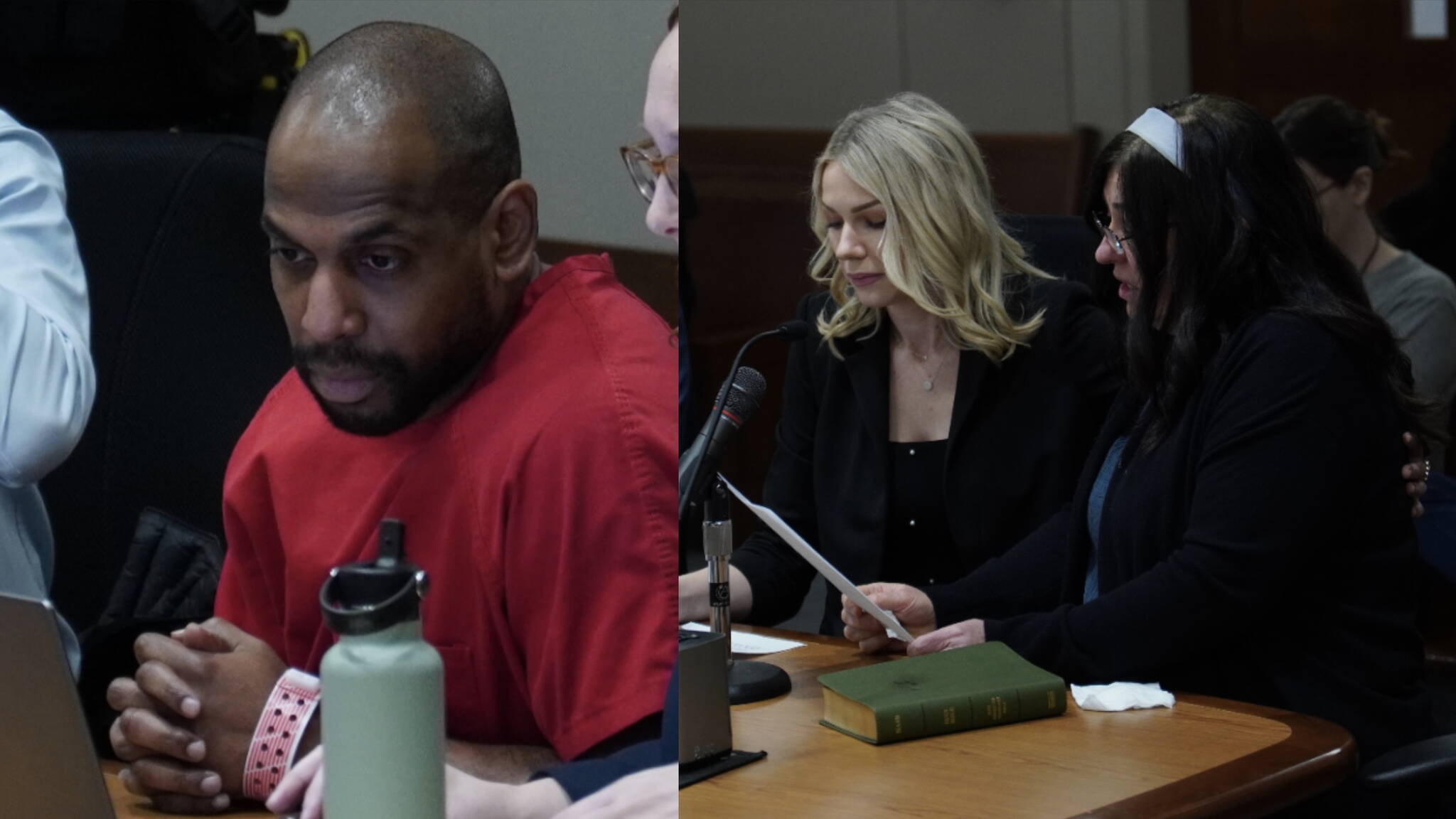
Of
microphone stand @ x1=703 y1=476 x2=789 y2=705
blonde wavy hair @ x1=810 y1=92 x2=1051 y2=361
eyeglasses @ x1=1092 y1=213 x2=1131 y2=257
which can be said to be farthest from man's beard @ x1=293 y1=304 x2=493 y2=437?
blonde wavy hair @ x1=810 y1=92 x2=1051 y2=361

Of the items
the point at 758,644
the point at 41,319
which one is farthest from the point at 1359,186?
the point at 41,319

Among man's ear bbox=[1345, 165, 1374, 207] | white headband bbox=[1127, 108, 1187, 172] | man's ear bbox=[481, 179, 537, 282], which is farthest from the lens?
man's ear bbox=[1345, 165, 1374, 207]

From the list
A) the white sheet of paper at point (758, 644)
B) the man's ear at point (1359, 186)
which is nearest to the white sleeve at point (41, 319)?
the white sheet of paper at point (758, 644)

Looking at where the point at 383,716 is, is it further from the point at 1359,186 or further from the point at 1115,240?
the point at 1359,186

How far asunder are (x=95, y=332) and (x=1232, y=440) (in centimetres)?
139

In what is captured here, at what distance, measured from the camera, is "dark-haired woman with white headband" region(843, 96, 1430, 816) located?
80.7 inches

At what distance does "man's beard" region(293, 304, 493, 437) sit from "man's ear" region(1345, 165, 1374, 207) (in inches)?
106

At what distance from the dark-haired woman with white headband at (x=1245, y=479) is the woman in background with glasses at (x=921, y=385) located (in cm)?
37

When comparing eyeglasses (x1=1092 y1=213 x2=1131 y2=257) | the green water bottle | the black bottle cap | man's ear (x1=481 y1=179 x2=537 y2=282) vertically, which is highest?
man's ear (x1=481 y1=179 x2=537 y2=282)

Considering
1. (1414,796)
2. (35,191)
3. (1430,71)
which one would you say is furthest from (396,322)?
(1430,71)

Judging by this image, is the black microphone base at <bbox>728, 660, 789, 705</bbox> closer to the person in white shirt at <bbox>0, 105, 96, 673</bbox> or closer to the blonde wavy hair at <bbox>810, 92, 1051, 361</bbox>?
the person in white shirt at <bbox>0, 105, 96, 673</bbox>

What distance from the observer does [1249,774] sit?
1521mm

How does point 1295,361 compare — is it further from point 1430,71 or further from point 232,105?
point 1430,71

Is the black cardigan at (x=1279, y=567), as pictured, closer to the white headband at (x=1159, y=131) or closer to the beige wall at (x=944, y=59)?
the white headband at (x=1159, y=131)
